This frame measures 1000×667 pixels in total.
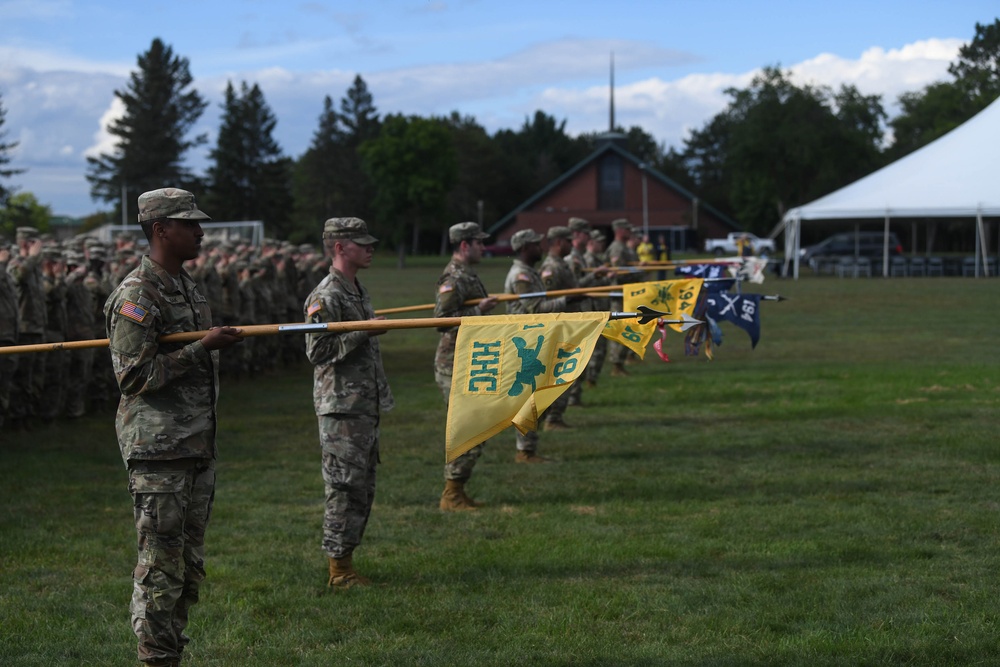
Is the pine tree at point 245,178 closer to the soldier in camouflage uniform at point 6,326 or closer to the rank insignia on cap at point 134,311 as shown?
the soldier in camouflage uniform at point 6,326

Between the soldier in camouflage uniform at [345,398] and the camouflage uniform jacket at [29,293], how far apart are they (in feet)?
24.8

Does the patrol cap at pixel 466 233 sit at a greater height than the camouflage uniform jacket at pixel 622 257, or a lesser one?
greater

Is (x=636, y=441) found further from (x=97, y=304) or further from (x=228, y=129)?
(x=228, y=129)

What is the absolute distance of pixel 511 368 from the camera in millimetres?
5809

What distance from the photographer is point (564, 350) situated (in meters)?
5.85

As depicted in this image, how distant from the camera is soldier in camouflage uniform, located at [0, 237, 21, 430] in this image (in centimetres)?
1281

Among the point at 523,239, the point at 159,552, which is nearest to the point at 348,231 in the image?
the point at 159,552

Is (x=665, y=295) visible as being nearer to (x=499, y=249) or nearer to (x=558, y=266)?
(x=558, y=266)

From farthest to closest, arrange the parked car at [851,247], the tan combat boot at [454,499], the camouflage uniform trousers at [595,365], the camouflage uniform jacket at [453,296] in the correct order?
the parked car at [851,247], the camouflage uniform trousers at [595,365], the tan combat boot at [454,499], the camouflage uniform jacket at [453,296]

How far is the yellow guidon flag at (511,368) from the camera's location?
18.8 feet

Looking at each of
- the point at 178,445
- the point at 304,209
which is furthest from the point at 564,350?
the point at 304,209

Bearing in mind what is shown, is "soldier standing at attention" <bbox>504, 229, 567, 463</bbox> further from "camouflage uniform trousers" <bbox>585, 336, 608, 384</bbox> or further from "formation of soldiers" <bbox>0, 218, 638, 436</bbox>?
"camouflage uniform trousers" <bbox>585, 336, 608, 384</bbox>

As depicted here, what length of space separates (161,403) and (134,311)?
1.57ft

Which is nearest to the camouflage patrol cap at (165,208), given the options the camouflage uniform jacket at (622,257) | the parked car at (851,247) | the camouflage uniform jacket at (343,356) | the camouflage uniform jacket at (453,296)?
the camouflage uniform jacket at (343,356)
